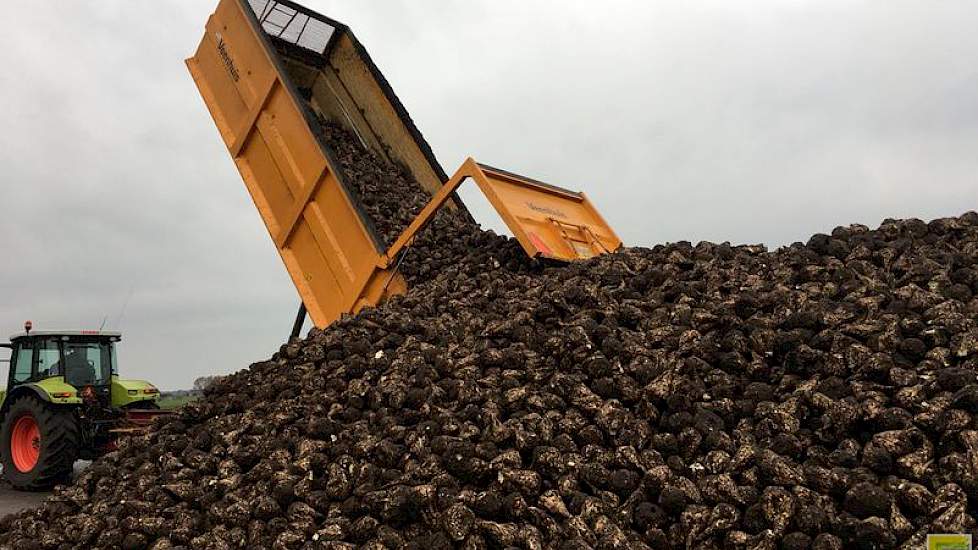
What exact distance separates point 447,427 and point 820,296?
2100 mm

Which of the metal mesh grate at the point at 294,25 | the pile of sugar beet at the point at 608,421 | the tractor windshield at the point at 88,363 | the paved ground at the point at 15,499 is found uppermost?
the metal mesh grate at the point at 294,25

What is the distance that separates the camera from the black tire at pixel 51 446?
243 inches

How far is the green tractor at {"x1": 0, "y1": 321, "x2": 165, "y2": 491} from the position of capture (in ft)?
20.5

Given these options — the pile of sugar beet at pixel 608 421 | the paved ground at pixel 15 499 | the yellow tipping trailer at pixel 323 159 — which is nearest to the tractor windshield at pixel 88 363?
the paved ground at pixel 15 499

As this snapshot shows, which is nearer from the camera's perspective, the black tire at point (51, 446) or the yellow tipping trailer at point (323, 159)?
the yellow tipping trailer at point (323, 159)

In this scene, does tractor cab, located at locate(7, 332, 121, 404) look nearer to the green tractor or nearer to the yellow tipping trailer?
the green tractor

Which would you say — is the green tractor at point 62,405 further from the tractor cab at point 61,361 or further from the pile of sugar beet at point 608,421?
the pile of sugar beet at point 608,421

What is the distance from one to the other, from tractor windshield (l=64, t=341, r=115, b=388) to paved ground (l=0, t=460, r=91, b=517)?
1046mm

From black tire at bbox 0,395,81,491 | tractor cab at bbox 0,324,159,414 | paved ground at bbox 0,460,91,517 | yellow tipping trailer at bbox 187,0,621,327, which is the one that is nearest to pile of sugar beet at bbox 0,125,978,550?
yellow tipping trailer at bbox 187,0,621,327

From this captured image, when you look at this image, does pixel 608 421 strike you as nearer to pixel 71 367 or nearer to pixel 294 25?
pixel 294 25

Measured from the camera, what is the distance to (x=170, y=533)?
3199 mm

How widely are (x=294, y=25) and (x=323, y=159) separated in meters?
2.14

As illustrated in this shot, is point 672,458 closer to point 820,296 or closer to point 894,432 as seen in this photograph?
point 894,432

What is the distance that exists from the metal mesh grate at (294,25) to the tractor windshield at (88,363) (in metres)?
3.57
